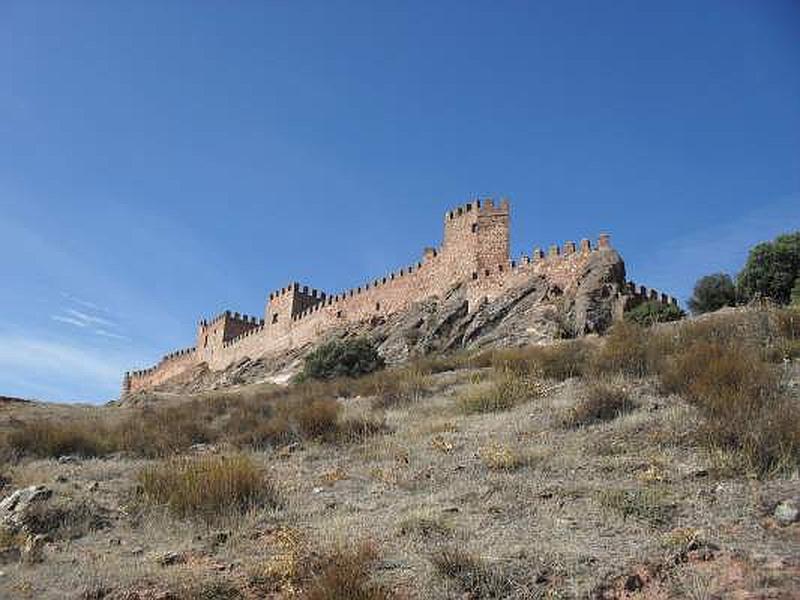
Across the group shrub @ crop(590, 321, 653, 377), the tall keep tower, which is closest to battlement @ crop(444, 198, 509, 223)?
the tall keep tower

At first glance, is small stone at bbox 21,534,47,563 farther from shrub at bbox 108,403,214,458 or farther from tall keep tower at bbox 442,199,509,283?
tall keep tower at bbox 442,199,509,283

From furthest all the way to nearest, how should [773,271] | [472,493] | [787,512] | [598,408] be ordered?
1. [773,271]
2. [598,408]
3. [472,493]
4. [787,512]

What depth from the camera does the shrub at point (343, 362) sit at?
90.1ft

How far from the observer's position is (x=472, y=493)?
24.9ft

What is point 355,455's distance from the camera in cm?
1005

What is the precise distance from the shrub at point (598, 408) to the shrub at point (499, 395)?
70.2 inches

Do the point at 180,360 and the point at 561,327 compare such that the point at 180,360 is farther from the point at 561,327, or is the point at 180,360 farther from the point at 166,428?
the point at 166,428

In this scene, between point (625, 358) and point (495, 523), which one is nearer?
point (495, 523)

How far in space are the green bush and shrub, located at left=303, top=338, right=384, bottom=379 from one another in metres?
9.27

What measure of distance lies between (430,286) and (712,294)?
13.4 meters

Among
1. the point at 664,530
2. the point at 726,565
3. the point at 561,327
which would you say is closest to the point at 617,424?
the point at 664,530

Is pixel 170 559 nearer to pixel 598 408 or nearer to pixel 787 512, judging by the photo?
pixel 787 512

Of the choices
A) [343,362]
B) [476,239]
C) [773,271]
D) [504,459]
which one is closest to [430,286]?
[476,239]

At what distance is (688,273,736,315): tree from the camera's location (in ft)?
Answer: 92.8
